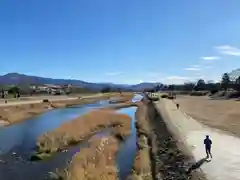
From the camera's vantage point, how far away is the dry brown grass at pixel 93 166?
64.4 feet

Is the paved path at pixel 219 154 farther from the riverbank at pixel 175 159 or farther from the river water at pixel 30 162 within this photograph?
the river water at pixel 30 162

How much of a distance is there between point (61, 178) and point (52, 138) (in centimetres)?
1455

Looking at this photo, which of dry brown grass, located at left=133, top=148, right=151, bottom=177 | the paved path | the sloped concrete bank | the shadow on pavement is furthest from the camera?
dry brown grass, located at left=133, top=148, right=151, bottom=177

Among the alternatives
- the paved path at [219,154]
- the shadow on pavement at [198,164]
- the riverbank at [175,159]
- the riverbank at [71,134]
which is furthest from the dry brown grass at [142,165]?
the riverbank at [71,134]

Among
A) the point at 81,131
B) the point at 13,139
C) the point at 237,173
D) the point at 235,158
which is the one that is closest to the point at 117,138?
the point at 81,131

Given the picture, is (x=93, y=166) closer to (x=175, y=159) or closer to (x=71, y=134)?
(x=175, y=159)

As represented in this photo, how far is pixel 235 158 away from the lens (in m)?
23.2

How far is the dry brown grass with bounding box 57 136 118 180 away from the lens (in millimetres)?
19625

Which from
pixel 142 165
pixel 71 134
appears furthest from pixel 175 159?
pixel 71 134

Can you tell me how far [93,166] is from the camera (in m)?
22.1

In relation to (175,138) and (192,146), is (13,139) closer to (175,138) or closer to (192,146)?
(175,138)

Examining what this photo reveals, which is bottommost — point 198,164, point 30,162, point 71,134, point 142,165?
point 30,162

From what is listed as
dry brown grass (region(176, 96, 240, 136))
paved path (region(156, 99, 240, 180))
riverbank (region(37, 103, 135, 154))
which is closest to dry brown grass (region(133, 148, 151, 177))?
paved path (region(156, 99, 240, 180))

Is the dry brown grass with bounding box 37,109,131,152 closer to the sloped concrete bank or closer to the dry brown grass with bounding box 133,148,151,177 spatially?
the sloped concrete bank
